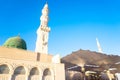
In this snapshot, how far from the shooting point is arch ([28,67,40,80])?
486 inches

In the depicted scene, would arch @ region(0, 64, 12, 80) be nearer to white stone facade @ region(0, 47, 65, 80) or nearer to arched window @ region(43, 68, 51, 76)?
white stone facade @ region(0, 47, 65, 80)

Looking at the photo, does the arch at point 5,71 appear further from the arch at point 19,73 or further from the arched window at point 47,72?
the arched window at point 47,72

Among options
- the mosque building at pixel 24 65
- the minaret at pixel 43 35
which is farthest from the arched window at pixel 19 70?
the minaret at pixel 43 35

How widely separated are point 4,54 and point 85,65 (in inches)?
389

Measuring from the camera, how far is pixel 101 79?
738 inches

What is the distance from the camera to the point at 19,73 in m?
11.9

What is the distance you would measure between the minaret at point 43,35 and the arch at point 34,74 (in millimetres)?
8923

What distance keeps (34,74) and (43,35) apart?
11580mm

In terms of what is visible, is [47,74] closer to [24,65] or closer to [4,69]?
[24,65]

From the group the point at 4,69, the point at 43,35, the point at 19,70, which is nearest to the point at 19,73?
the point at 19,70

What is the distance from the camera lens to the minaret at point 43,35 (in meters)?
22.1

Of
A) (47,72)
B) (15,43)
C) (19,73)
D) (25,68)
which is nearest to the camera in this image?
(19,73)

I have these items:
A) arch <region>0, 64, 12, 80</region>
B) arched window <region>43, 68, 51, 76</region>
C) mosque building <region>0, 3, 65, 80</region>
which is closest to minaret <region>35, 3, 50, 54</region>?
mosque building <region>0, 3, 65, 80</region>

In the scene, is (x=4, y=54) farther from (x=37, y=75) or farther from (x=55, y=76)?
(x=55, y=76)
